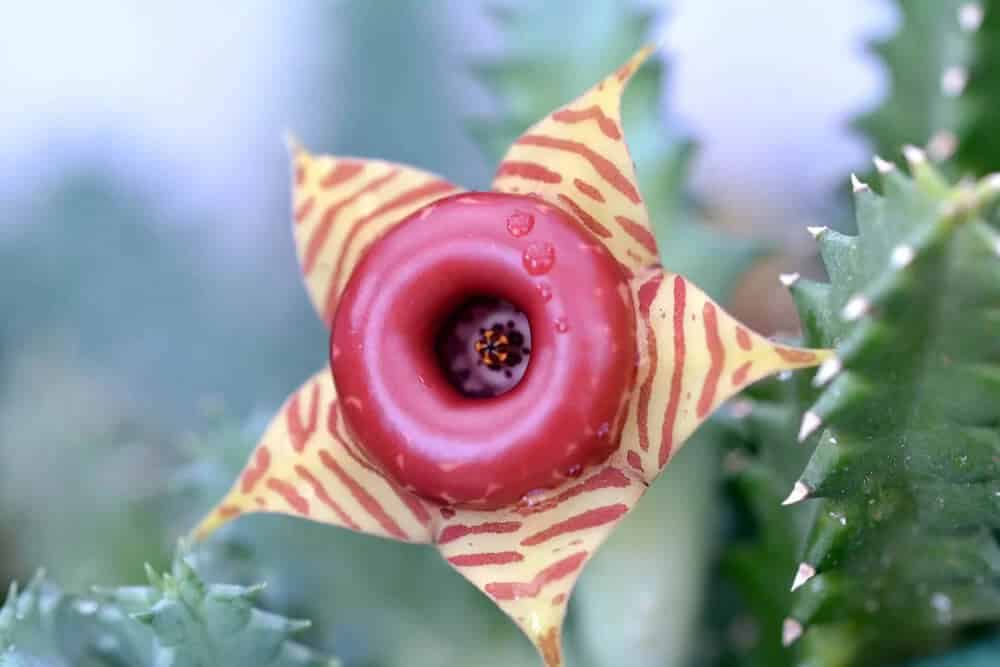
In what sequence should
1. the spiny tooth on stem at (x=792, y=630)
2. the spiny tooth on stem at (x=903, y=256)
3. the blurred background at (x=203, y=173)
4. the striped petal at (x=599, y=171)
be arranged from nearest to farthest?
the spiny tooth on stem at (x=903, y=256), the striped petal at (x=599, y=171), the spiny tooth on stem at (x=792, y=630), the blurred background at (x=203, y=173)

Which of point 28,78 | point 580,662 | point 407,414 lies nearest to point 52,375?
point 28,78

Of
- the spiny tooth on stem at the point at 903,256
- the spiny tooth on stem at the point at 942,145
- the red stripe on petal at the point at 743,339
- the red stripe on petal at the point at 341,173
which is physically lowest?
the red stripe on petal at the point at 743,339

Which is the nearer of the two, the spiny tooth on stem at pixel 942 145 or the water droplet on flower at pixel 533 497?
the water droplet on flower at pixel 533 497

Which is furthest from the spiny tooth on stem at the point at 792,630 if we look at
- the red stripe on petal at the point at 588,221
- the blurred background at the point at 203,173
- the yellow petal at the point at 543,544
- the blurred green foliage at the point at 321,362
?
the blurred background at the point at 203,173

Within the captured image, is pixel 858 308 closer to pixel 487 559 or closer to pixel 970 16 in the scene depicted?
pixel 487 559

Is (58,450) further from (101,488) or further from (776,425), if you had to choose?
(776,425)

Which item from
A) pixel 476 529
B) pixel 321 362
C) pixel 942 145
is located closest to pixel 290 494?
pixel 476 529

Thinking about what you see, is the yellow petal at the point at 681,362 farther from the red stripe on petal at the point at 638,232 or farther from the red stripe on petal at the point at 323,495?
the red stripe on petal at the point at 323,495
